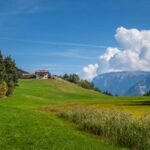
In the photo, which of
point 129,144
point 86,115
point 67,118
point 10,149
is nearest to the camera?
point 10,149

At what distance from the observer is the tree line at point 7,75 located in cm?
11500

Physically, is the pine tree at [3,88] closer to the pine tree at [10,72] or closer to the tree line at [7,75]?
the tree line at [7,75]

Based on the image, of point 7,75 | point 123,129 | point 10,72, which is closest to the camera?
point 123,129

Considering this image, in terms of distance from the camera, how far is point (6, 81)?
402 feet

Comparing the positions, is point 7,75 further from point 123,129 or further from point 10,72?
point 123,129

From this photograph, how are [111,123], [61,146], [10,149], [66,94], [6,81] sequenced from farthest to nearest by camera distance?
[66,94], [6,81], [111,123], [61,146], [10,149]

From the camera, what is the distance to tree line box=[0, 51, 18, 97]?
11500 centimetres

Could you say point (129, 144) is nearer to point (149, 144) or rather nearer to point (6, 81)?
point (149, 144)

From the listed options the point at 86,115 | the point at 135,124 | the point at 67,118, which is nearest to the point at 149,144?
the point at 135,124

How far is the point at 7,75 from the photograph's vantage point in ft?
397

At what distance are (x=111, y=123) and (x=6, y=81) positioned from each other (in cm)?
9095

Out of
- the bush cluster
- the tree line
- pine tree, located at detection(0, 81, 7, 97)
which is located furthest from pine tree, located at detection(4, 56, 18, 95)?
the bush cluster

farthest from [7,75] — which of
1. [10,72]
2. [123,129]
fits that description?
[123,129]

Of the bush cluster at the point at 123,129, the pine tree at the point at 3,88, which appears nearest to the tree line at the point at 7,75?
the pine tree at the point at 3,88
